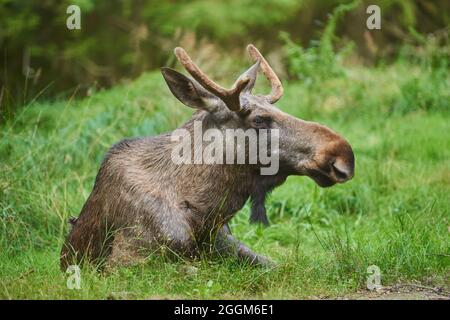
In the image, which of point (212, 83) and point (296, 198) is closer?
point (212, 83)

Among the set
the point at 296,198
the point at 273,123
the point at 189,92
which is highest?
the point at 189,92

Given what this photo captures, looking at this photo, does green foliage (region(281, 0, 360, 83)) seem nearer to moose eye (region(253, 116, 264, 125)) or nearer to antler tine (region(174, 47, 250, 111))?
moose eye (region(253, 116, 264, 125))

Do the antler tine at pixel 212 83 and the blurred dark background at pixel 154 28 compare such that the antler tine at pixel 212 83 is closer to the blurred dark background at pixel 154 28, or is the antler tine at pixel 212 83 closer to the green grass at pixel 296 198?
the green grass at pixel 296 198

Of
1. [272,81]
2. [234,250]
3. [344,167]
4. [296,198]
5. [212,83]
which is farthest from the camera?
[296,198]

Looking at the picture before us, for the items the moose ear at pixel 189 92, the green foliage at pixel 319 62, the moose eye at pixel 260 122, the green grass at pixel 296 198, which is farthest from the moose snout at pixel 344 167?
the green foliage at pixel 319 62

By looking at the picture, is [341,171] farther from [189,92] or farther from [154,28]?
[154,28]

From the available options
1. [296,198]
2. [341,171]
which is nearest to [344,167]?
[341,171]

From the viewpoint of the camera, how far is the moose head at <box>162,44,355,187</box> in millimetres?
5516

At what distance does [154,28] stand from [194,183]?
37.9ft

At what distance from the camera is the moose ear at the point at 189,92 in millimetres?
5770

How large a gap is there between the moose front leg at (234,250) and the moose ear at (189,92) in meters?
0.94

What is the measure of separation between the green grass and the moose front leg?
6.5 inches

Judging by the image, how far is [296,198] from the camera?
8.46 metres

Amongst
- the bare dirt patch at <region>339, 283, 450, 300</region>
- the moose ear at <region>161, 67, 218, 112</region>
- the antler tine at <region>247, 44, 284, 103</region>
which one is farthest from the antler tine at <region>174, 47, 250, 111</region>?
the bare dirt patch at <region>339, 283, 450, 300</region>
